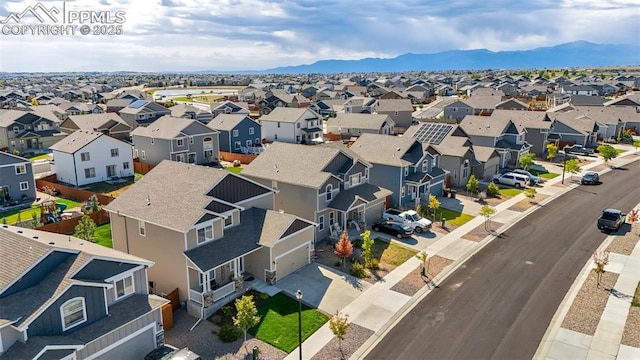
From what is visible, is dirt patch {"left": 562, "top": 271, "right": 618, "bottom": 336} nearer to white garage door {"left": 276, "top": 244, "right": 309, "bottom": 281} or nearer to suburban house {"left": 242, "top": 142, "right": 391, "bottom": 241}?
white garage door {"left": 276, "top": 244, "right": 309, "bottom": 281}

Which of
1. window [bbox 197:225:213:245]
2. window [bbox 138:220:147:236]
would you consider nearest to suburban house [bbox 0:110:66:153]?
window [bbox 138:220:147:236]

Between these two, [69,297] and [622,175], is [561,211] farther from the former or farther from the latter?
[69,297]

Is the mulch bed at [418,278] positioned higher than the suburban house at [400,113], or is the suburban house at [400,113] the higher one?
the suburban house at [400,113]

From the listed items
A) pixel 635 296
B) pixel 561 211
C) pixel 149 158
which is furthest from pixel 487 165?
pixel 149 158

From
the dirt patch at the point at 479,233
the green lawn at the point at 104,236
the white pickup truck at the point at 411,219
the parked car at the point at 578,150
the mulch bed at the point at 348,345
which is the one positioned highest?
the parked car at the point at 578,150

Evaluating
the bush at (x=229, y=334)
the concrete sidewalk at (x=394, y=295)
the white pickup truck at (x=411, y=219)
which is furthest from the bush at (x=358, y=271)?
the bush at (x=229, y=334)

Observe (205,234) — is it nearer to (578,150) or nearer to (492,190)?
Answer: (492,190)

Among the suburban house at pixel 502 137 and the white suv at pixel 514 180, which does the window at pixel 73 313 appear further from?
the suburban house at pixel 502 137
